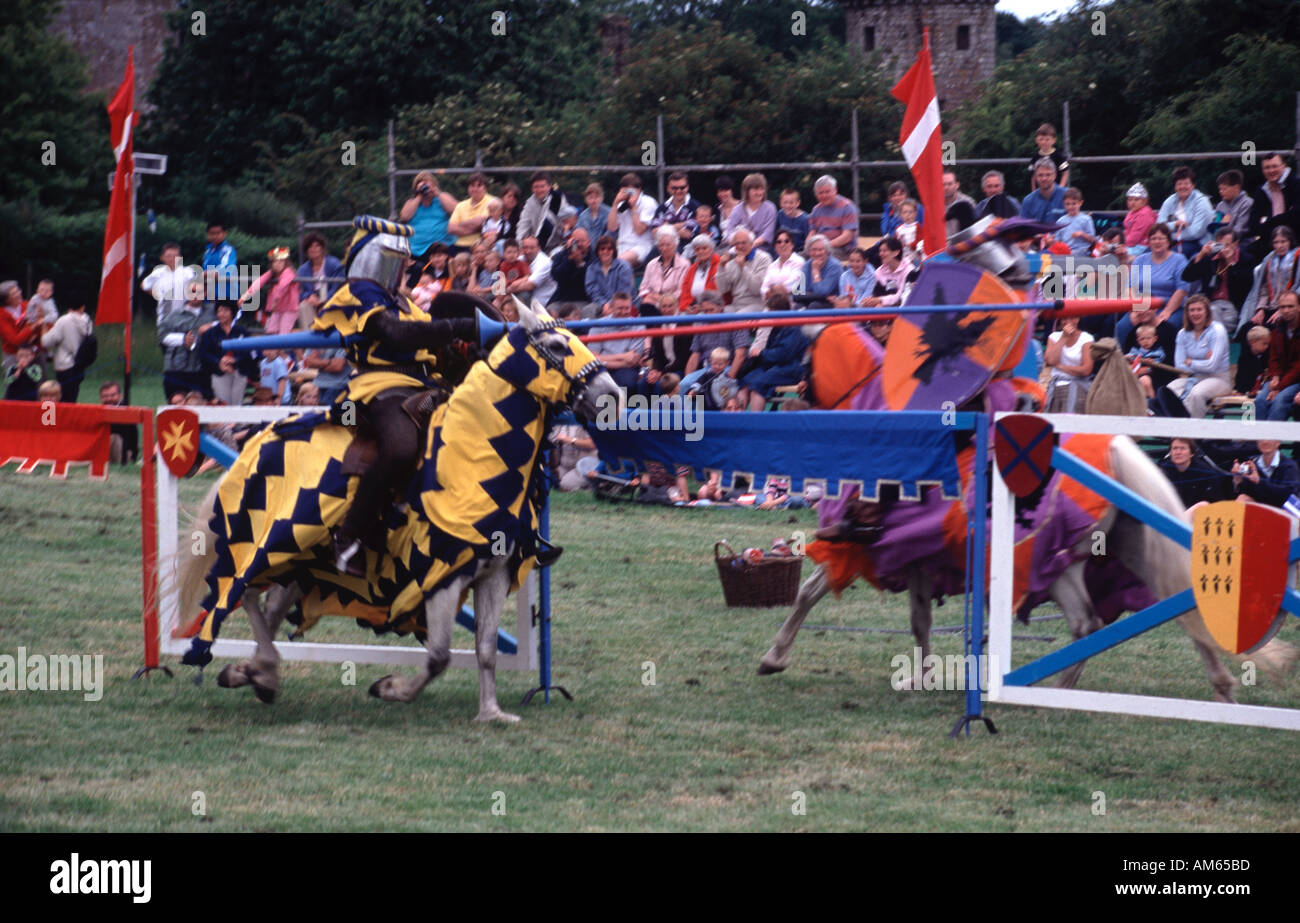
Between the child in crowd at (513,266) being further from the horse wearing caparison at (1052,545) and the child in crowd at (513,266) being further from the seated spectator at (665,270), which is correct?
the horse wearing caparison at (1052,545)

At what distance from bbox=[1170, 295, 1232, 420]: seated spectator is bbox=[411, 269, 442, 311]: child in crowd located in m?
6.09

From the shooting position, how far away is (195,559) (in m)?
7.68

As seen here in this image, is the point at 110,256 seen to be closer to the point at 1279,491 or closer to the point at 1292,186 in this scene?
the point at 1279,491

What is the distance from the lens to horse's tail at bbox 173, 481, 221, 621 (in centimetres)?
760

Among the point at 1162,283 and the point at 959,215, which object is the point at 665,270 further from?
the point at 959,215

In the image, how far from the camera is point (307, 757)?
21.4ft

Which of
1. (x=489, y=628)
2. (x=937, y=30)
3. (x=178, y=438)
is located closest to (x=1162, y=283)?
(x=489, y=628)

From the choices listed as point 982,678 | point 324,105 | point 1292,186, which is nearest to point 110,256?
point 982,678

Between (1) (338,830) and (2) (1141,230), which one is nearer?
(1) (338,830)

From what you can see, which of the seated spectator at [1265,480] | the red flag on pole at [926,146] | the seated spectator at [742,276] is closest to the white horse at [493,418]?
the red flag on pole at [926,146]

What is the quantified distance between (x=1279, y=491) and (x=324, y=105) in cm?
2733

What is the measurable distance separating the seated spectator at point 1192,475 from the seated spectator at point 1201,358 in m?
1.82

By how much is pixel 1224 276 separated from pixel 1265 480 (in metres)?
3.42

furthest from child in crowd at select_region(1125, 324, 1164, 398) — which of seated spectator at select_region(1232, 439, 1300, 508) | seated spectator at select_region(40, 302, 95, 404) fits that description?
seated spectator at select_region(40, 302, 95, 404)
